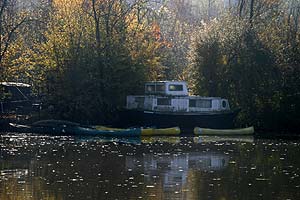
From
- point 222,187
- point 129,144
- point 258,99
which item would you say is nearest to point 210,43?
point 258,99

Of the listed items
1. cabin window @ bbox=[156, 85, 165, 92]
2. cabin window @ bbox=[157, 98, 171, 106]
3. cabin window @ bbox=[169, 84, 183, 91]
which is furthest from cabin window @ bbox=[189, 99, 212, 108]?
cabin window @ bbox=[156, 85, 165, 92]

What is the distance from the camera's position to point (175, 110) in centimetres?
4556

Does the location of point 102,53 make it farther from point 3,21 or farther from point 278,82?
point 278,82

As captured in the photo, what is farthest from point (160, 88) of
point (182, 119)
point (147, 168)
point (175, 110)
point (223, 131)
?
point (147, 168)

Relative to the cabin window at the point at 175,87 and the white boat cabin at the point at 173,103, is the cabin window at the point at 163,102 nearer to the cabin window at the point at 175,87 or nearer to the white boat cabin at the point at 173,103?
the white boat cabin at the point at 173,103

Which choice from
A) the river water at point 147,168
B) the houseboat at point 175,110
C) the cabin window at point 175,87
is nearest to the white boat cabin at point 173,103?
the houseboat at point 175,110

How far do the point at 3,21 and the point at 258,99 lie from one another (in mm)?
17550

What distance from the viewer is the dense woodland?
149ft

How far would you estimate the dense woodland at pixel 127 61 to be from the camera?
45.3 m

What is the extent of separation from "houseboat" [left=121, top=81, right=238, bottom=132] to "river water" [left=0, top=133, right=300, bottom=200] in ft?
16.0

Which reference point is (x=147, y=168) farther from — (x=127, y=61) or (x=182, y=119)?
(x=127, y=61)

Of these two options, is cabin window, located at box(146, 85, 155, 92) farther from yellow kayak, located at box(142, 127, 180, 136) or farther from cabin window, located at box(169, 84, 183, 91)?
yellow kayak, located at box(142, 127, 180, 136)

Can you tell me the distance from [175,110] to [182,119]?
85cm

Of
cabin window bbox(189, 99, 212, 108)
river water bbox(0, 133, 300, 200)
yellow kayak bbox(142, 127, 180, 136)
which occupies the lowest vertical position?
river water bbox(0, 133, 300, 200)
